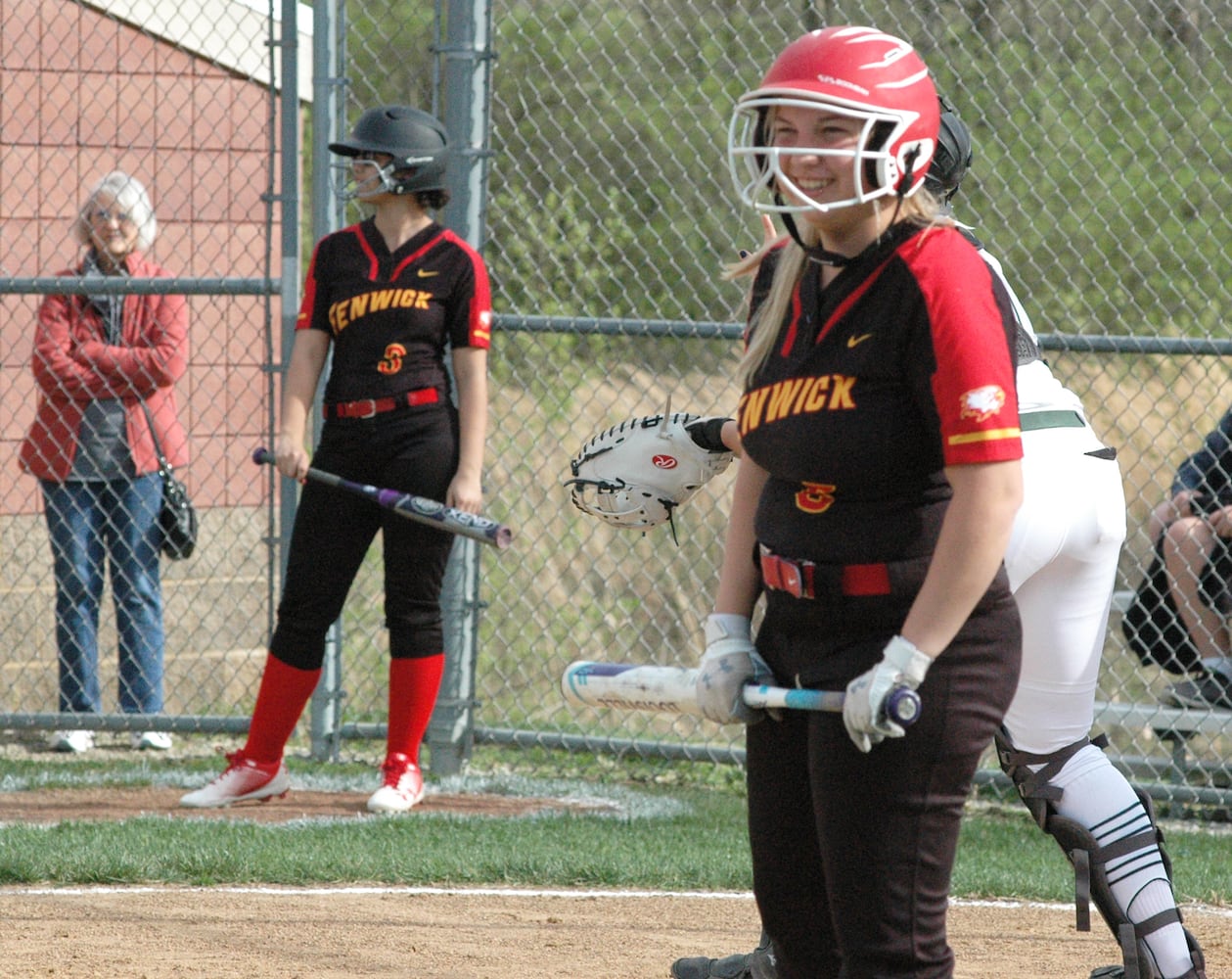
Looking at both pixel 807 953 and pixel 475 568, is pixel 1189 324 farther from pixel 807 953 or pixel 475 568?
pixel 807 953

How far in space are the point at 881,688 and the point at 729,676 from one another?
333mm

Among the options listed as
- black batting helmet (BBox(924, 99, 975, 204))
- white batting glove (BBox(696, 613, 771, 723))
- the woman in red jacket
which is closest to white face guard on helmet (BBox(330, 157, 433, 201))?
the woman in red jacket

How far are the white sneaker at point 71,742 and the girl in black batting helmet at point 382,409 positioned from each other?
1.36m

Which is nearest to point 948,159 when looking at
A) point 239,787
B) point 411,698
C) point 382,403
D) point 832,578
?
point 832,578

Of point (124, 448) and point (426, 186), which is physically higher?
point (426, 186)

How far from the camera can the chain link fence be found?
6.26 meters

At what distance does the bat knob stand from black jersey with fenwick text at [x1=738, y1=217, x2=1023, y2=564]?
8.5 inches

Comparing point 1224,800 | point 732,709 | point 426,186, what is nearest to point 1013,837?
point 1224,800

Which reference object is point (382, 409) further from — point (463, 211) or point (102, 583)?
point (102, 583)

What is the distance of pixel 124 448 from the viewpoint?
6492 mm

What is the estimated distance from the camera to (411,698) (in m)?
5.46

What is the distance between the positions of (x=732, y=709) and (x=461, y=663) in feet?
12.2

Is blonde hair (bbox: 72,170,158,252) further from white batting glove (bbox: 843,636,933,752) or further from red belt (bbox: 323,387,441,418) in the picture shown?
white batting glove (bbox: 843,636,933,752)

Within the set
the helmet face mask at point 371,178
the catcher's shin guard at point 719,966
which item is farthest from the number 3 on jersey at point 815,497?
the helmet face mask at point 371,178
